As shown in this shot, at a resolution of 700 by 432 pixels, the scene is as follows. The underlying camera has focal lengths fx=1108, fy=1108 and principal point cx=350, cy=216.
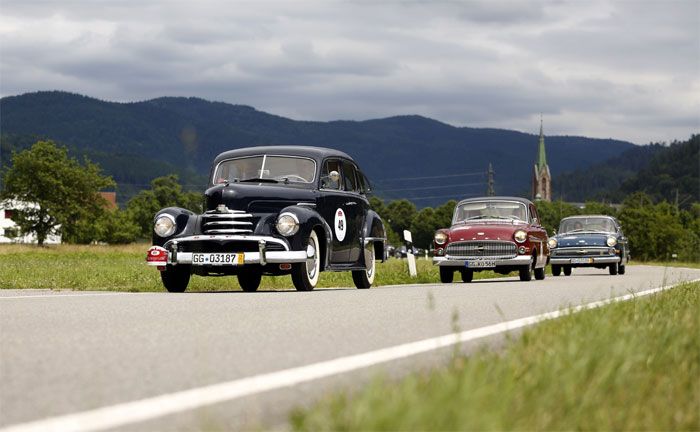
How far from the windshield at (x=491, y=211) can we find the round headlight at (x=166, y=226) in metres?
9.02

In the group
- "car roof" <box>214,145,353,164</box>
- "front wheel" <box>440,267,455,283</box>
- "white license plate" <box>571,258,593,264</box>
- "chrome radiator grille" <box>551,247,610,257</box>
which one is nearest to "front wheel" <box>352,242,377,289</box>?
"car roof" <box>214,145,353,164</box>

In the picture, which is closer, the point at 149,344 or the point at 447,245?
the point at 149,344

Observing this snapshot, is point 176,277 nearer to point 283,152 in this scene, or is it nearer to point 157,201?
point 283,152

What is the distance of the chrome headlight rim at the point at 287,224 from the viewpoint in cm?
1455

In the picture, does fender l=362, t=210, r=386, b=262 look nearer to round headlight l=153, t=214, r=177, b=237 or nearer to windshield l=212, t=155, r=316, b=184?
windshield l=212, t=155, r=316, b=184

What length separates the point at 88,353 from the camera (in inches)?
254

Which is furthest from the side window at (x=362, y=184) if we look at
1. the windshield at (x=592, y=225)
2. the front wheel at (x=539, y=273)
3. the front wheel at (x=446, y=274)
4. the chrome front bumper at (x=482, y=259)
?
the windshield at (x=592, y=225)

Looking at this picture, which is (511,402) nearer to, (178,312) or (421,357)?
Result: (421,357)

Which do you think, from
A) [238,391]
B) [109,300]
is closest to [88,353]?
[238,391]

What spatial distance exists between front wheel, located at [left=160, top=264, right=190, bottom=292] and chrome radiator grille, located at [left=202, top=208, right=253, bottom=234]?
698 millimetres

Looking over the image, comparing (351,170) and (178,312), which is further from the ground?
(351,170)

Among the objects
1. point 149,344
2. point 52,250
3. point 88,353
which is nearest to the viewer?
point 88,353

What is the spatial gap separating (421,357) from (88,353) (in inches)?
76.5

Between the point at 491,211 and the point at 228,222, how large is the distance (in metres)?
9.33
